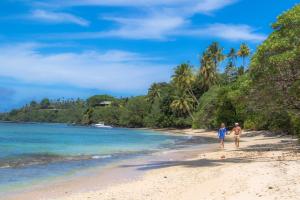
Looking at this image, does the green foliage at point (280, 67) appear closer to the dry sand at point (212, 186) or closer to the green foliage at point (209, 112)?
the dry sand at point (212, 186)

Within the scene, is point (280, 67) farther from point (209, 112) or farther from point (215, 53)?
point (215, 53)

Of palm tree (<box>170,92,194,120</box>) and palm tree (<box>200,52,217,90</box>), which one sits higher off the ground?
palm tree (<box>200,52,217,90</box>)

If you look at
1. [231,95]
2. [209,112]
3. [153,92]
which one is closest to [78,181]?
[231,95]

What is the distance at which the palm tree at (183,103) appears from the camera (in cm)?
8956

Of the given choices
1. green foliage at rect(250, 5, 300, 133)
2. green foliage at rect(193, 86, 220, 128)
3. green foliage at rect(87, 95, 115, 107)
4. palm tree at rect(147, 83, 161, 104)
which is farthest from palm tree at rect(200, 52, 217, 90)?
green foliage at rect(87, 95, 115, 107)

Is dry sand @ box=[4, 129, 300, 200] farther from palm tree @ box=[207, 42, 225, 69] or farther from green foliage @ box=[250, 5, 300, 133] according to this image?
palm tree @ box=[207, 42, 225, 69]

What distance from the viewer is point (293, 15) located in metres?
19.5

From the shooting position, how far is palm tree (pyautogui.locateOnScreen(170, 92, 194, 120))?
294 ft

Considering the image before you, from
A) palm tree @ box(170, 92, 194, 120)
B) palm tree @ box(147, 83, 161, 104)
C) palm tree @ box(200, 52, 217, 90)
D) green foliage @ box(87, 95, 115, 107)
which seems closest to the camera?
palm tree @ box(200, 52, 217, 90)

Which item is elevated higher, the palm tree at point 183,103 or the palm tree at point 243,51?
the palm tree at point 243,51

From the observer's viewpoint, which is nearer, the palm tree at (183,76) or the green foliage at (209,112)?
the green foliage at (209,112)

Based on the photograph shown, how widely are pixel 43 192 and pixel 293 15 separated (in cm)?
1277

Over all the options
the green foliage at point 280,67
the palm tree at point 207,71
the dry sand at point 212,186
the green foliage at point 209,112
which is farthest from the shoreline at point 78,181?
the palm tree at point 207,71

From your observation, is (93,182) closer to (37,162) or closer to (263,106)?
(37,162)
